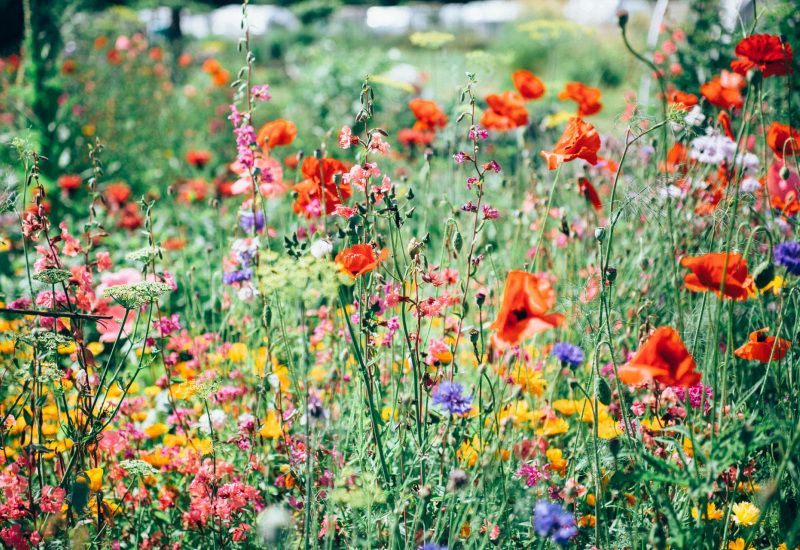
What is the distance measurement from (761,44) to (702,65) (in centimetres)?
234

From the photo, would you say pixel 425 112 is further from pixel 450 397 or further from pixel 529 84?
pixel 450 397

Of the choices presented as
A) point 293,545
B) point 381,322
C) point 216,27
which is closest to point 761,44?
point 381,322

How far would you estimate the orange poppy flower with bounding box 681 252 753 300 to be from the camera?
48.0 inches

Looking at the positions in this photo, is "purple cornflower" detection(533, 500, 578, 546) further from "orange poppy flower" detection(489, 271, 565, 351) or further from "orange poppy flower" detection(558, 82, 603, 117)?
"orange poppy flower" detection(558, 82, 603, 117)

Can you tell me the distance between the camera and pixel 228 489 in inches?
59.5

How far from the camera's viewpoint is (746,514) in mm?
1475

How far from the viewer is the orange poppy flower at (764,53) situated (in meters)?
1.77

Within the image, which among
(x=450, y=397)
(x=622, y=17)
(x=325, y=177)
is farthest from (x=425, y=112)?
(x=450, y=397)

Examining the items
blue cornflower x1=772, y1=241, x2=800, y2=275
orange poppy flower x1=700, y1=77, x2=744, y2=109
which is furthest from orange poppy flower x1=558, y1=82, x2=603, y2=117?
blue cornflower x1=772, y1=241, x2=800, y2=275

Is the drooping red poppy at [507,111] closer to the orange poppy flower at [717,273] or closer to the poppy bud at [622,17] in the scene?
the poppy bud at [622,17]

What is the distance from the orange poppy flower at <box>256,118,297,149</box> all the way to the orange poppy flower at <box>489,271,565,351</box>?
1.03 metres

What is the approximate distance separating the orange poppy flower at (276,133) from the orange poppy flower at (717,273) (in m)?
1.25

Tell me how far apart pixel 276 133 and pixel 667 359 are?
1340 millimetres

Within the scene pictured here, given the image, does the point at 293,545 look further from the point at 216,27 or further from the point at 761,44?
the point at 216,27
